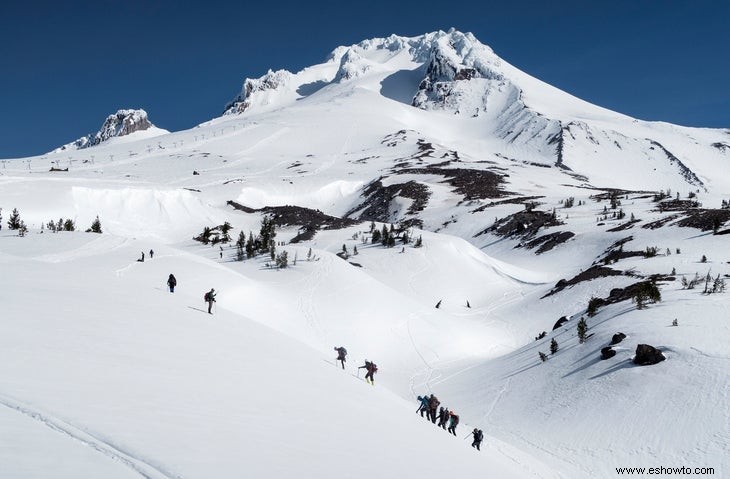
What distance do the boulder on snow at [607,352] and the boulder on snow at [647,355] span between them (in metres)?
1.05

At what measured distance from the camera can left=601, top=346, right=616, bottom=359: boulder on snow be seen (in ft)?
59.3

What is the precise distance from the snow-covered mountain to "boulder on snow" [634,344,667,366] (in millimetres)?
231

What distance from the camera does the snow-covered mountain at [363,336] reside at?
7.53 m

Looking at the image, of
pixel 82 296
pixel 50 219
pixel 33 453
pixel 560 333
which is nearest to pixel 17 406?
pixel 33 453

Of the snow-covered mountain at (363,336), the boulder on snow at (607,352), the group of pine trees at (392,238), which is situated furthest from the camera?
the group of pine trees at (392,238)

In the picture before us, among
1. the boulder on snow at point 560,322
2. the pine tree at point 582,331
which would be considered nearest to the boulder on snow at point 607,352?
the pine tree at point 582,331

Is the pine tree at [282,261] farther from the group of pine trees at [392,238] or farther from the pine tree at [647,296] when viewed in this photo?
the pine tree at [647,296]

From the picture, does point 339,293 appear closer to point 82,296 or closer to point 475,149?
point 82,296

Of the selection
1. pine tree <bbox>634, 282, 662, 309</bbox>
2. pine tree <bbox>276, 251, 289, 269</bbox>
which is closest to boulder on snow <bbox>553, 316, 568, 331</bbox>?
pine tree <bbox>634, 282, 662, 309</bbox>

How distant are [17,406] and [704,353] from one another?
17.6m

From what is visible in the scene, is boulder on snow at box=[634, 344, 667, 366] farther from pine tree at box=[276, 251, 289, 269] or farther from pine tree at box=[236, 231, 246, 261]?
pine tree at box=[236, 231, 246, 261]

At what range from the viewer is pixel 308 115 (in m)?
165

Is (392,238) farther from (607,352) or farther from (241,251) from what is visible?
(607,352)

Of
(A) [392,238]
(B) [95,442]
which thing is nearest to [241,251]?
(A) [392,238]
